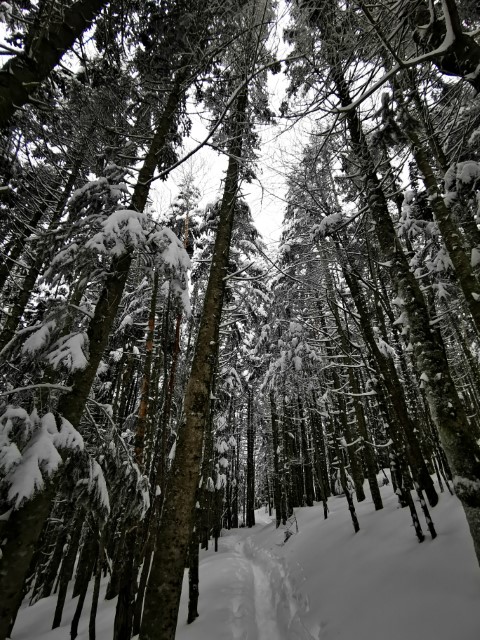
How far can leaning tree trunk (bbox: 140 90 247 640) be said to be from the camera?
11.5ft

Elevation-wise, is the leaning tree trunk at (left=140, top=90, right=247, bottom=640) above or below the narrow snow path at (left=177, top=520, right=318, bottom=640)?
above

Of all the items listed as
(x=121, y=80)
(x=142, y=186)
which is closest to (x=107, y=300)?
(x=142, y=186)

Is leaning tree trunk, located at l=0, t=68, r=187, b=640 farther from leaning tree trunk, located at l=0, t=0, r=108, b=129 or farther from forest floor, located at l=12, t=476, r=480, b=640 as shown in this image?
forest floor, located at l=12, t=476, r=480, b=640

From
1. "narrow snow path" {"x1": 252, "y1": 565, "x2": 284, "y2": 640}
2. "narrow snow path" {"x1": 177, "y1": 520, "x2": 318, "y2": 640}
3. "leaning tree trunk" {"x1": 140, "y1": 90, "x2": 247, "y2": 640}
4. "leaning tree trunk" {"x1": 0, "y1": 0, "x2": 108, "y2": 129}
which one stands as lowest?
"narrow snow path" {"x1": 252, "y1": 565, "x2": 284, "y2": 640}

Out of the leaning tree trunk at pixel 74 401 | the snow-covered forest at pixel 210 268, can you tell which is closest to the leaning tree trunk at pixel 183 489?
the snow-covered forest at pixel 210 268

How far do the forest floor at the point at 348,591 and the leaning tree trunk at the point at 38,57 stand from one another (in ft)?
25.7

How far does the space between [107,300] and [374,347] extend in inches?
228

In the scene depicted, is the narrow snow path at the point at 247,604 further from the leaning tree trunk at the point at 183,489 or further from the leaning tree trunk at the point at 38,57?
the leaning tree trunk at the point at 38,57

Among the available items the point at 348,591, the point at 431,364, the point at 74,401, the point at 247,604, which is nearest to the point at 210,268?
the point at 74,401

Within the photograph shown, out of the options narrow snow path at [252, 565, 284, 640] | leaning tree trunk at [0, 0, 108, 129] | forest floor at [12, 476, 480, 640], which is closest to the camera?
leaning tree trunk at [0, 0, 108, 129]

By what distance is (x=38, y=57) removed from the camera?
3730mm

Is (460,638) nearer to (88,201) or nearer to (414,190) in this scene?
(88,201)

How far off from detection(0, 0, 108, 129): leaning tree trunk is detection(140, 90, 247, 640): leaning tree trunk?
242 cm

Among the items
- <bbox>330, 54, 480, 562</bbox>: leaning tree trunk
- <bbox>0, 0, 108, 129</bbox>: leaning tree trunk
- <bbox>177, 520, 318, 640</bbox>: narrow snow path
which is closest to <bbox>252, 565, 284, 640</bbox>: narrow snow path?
<bbox>177, 520, 318, 640</bbox>: narrow snow path
